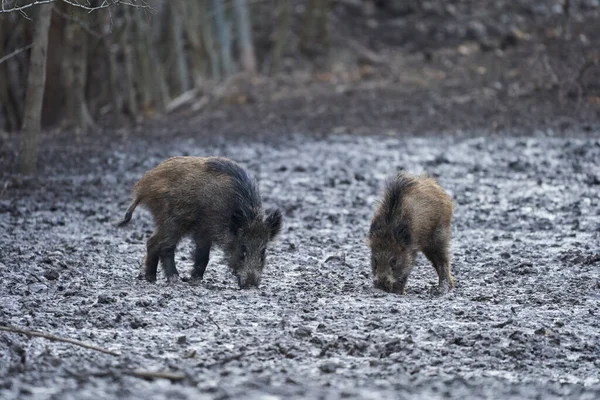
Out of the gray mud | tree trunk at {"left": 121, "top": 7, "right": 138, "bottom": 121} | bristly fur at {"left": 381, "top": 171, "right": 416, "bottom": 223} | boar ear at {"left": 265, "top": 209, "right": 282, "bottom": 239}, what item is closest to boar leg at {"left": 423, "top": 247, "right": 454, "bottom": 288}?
the gray mud

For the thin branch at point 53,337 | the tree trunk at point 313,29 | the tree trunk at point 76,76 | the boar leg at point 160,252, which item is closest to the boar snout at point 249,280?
the boar leg at point 160,252

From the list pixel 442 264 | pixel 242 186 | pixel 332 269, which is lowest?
pixel 332 269

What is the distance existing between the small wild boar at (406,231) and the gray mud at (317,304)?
21 cm

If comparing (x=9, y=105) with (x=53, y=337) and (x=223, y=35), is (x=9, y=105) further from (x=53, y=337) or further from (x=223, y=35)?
(x=53, y=337)

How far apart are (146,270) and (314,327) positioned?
6.69 ft

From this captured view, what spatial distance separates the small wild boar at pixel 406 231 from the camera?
8.05 metres

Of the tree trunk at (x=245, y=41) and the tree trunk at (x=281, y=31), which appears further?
the tree trunk at (x=245, y=41)

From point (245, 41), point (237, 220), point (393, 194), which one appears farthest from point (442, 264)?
point (245, 41)

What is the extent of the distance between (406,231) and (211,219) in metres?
1.51

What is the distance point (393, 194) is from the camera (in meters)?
8.30

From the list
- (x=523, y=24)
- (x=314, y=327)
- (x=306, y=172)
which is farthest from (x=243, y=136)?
(x=523, y=24)

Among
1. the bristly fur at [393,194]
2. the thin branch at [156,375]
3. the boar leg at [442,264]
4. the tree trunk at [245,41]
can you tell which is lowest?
the boar leg at [442,264]

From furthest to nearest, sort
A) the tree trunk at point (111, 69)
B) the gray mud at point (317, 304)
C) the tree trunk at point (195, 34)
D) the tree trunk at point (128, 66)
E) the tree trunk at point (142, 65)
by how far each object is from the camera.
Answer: the tree trunk at point (195, 34) → the tree trunk at point (142, 65) → the tree trunk at point (128, 66) → the tree trunk at point (111, 69) → the gray mud at point (317, 304)

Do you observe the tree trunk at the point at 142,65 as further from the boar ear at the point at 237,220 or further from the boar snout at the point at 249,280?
the boar snout at the point at 249,280
